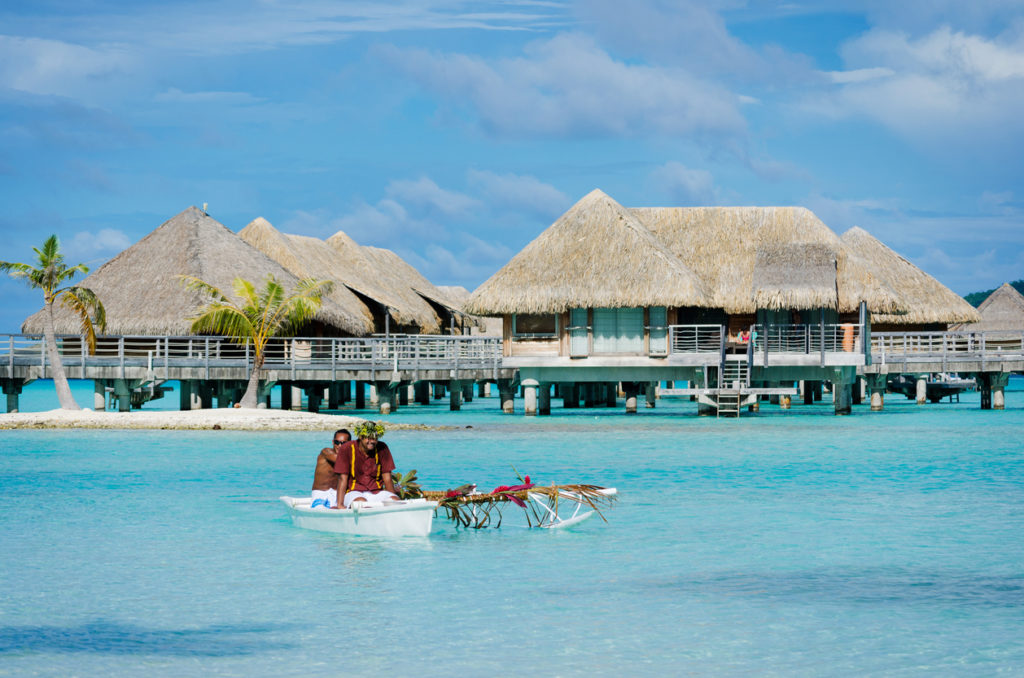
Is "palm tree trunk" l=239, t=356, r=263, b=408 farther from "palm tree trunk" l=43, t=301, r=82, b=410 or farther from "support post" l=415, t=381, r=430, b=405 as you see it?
"support post" l=415, t=381, r=430, b=405

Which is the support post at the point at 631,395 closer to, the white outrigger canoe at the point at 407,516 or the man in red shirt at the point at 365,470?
the white outrigger canoe at the point at 407,516

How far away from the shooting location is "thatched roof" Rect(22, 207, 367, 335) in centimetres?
3809

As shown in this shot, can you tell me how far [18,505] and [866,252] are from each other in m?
35.3

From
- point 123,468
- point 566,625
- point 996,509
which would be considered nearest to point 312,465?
point 123,468

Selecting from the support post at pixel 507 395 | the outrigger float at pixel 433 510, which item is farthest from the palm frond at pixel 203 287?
the outrigger float at pixel 433 510

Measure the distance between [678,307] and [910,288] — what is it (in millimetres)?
15218

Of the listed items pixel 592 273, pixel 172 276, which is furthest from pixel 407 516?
pixel 172 276

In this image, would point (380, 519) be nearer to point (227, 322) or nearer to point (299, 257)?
point (227, 322)

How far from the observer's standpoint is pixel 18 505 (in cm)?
1809

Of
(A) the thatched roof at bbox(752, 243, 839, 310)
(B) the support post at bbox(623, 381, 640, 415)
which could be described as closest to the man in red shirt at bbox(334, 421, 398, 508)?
(A) the thatched roof at bbox(752, 243, 839, 310)

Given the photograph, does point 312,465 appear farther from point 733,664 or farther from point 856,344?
point 856,344

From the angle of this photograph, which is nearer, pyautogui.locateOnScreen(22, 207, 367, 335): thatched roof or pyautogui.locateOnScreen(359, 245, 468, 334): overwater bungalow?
pyautogui.locateOnScreen(22, 207, 367, 335): thatched roof

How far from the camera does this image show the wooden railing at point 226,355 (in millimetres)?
36062

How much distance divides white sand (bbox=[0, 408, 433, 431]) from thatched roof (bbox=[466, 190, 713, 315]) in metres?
5.06
